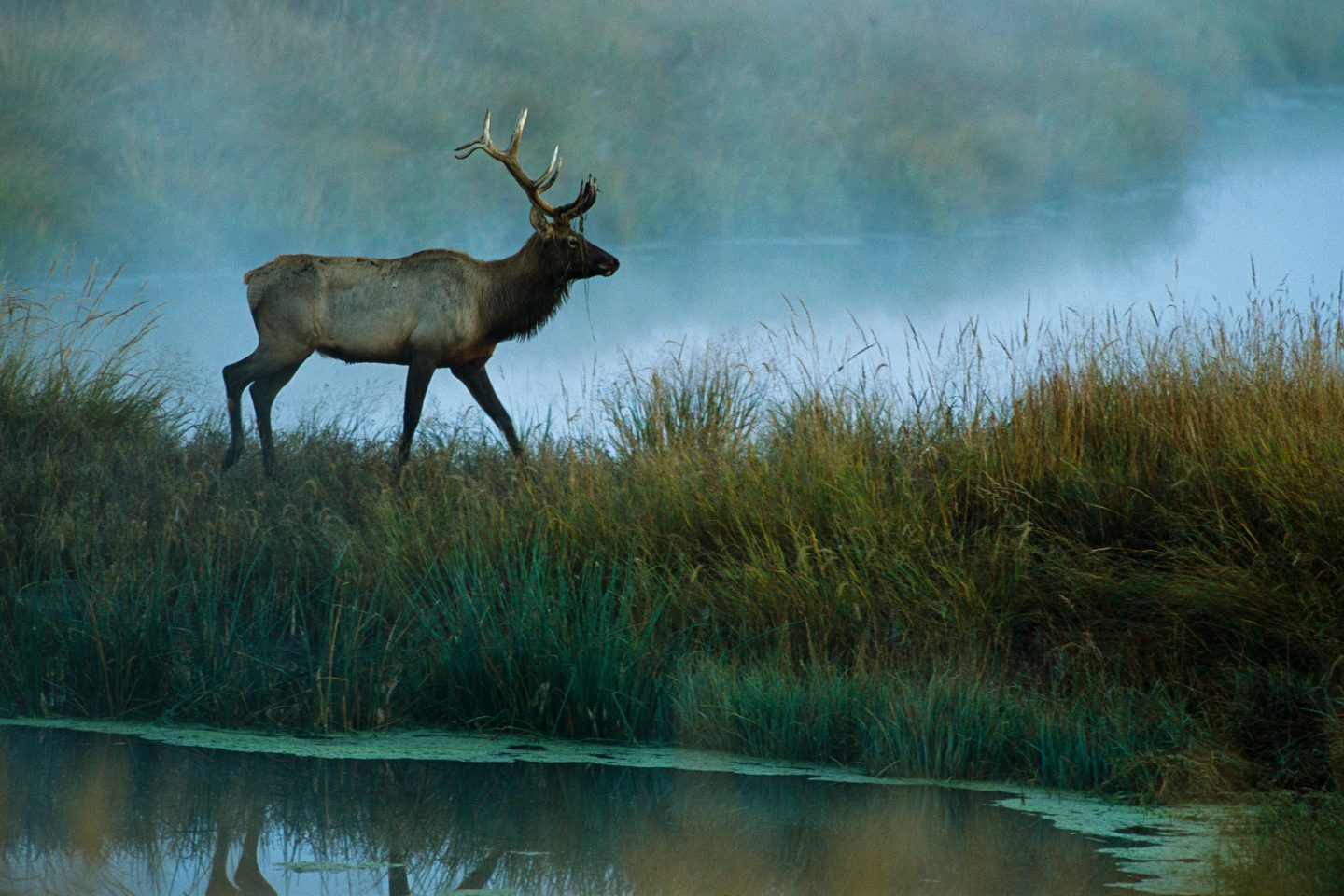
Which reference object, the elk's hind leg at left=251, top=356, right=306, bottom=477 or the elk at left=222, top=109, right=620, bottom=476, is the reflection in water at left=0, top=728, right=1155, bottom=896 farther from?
the elk at left=222, top=109, right=620, bottom=476

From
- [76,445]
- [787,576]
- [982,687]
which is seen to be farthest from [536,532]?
[76,445]

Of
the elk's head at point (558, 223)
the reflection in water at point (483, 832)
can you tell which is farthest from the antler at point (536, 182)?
Result: the reflection in water at point (483, 832)

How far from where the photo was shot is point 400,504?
7.38 meters

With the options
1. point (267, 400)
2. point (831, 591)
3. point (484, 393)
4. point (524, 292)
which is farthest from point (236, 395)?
point (831, 591)

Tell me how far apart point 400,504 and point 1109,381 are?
11.7 feet

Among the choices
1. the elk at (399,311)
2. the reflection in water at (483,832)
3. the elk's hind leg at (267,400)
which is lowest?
the reflection in water at (483,832)

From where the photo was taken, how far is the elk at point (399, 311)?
31.2 ft

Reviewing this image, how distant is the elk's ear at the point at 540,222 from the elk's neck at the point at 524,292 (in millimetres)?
76

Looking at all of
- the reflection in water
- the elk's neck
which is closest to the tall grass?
the reflection in water

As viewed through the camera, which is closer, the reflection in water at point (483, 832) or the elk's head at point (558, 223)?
the reflection in water at point (483, 832)

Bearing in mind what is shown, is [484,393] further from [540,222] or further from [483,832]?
[483,832]

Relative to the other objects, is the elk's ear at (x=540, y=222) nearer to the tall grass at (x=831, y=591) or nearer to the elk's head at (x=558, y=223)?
the elk's head at (x=558, y=223)

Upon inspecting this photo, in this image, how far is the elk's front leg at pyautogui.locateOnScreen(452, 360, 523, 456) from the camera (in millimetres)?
9469

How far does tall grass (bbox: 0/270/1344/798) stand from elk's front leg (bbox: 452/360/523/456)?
150 centimetres
